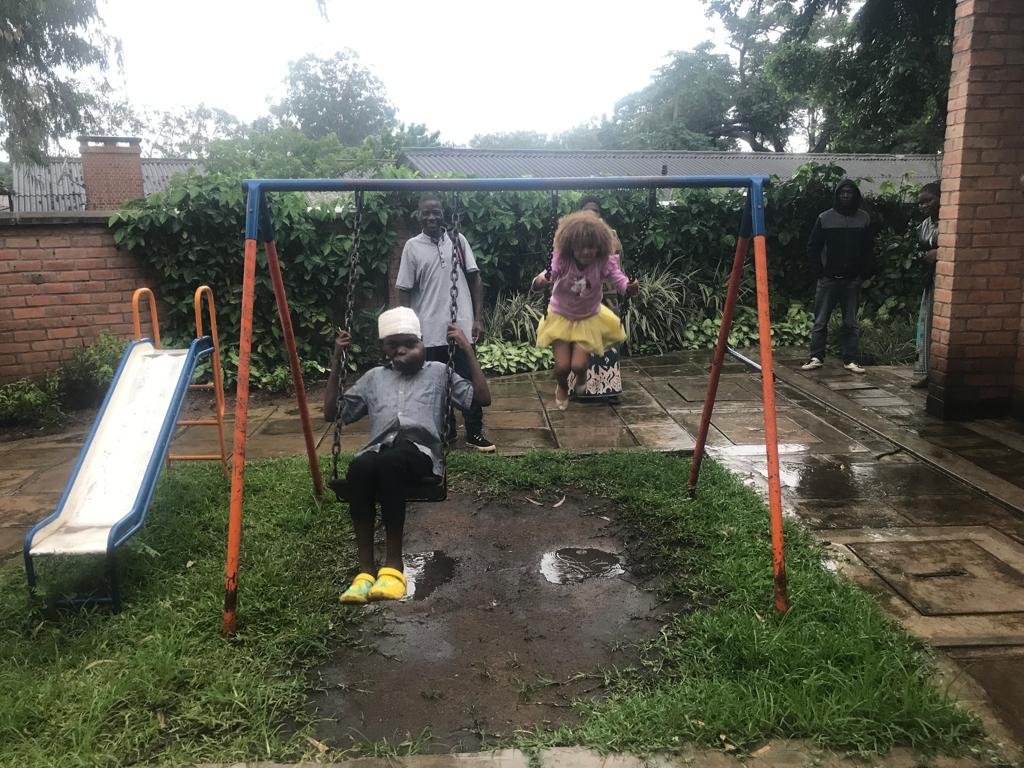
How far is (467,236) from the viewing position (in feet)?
28.7

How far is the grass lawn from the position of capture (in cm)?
236

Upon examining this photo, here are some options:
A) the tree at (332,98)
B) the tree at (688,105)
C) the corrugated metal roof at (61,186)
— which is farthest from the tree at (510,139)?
the corrugated metal roof at (61,186)

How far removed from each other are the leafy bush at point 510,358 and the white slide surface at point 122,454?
4283mm

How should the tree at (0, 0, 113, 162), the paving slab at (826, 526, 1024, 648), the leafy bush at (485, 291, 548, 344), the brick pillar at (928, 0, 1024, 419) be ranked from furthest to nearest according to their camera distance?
the tree at (0, 0, 113, 162)
the leafy bush at (485, 291, 548, 344)
the brick pillar at (928, 0, 1024, 419)
the paving slab at (826, 526, 1024, 648)

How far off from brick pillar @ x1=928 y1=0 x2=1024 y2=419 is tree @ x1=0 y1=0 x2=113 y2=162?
13.5 meters

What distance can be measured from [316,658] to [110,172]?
80.5 ft

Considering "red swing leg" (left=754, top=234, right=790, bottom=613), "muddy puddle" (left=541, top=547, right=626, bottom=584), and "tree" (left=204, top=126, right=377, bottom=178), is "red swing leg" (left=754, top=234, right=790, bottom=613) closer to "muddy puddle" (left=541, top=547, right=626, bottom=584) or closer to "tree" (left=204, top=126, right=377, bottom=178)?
"muddy puddle" (left=541, top=547, right=626, bottom=584)

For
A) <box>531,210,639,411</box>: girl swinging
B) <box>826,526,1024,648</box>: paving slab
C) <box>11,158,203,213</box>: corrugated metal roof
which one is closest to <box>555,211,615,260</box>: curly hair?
<box>531,210,639,411</box>: girl swinging

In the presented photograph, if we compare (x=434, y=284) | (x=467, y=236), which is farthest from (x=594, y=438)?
(x=467, y=236)

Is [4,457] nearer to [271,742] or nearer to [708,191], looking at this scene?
[271,742]

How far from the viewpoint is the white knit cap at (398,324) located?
11.8 ft

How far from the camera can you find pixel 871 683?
2.51 meters

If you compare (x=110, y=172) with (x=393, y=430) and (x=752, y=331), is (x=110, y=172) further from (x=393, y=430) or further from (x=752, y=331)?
(x=393, y=430)

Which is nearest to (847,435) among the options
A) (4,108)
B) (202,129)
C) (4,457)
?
(4,457)
